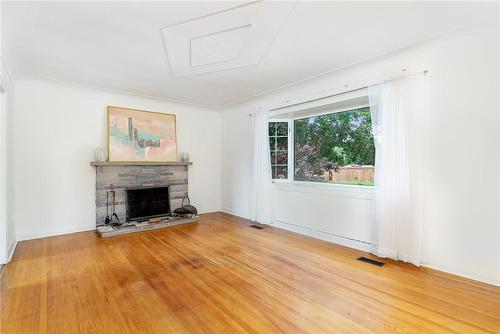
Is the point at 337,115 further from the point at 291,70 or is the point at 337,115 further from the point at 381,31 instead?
the point at 381,31

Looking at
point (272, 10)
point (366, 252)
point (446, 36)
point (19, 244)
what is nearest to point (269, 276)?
point (366, 252)

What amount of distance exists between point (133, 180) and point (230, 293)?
3276 millimetres

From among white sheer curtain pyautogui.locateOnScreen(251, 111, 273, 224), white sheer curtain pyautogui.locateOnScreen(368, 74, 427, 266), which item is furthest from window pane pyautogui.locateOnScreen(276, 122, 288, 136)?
white sheer curtain pyautogui.locateOnScreen(368, 74, 427, 266)

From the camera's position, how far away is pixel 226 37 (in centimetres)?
261

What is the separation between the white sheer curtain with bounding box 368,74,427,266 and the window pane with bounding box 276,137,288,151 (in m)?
1.83

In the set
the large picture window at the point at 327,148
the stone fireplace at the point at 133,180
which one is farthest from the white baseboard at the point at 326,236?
the stone fireplace at the point at 133,180

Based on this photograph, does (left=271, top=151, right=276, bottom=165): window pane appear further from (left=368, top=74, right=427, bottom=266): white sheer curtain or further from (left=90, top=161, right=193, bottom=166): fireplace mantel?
(left=368, top=74, right=427, bottom=266): white sheer curtain

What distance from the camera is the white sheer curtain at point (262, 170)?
15.0 ft

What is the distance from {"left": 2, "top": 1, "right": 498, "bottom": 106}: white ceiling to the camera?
82.7 inches

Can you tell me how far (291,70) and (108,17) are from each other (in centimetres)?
224

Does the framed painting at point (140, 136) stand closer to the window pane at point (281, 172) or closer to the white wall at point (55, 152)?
the white wall at point (55, 152)

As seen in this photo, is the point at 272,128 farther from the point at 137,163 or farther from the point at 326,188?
the point at 137,163

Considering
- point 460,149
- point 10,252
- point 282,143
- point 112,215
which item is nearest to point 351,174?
point 460,149

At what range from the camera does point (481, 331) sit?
168 cm
